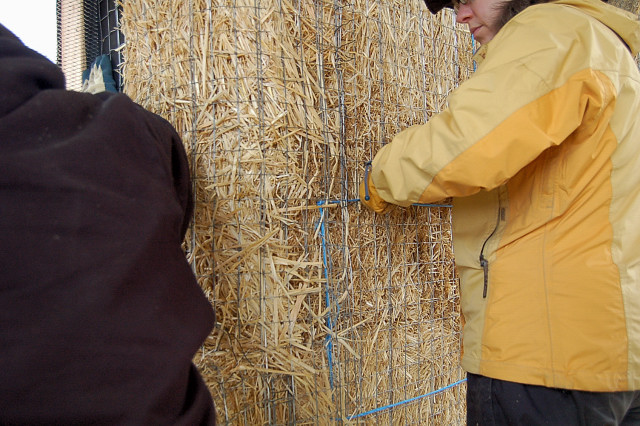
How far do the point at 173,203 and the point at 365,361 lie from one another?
139 centimetres

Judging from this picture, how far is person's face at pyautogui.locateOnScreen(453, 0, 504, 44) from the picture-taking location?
4.93 feet

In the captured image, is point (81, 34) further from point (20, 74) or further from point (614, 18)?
point (614, 18)

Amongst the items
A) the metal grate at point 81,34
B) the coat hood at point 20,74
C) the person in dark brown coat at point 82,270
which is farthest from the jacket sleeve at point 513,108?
the metal grate at point 81,34

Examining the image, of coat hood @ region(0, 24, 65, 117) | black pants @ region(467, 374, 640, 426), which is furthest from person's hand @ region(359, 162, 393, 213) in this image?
coat hood @ region(0, 24, 65, 117)

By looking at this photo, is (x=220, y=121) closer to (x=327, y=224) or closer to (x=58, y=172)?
(x=327, y=224)

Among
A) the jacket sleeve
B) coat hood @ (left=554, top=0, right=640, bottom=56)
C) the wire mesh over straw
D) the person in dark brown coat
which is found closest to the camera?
the person in dark brown coat

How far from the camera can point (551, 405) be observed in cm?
129

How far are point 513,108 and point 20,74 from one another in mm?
1216

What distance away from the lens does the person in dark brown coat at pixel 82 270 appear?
0.72m

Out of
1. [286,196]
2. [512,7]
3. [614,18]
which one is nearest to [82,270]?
[286,196]

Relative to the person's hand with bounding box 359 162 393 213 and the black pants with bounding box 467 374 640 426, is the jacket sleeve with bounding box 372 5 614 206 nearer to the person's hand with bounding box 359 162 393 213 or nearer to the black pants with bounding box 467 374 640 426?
the person's hand with bounding box 359 162 393 213

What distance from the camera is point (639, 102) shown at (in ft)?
4.28

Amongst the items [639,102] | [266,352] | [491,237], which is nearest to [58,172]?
[266,352]

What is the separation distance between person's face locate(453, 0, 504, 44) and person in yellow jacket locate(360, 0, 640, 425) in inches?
4.2
